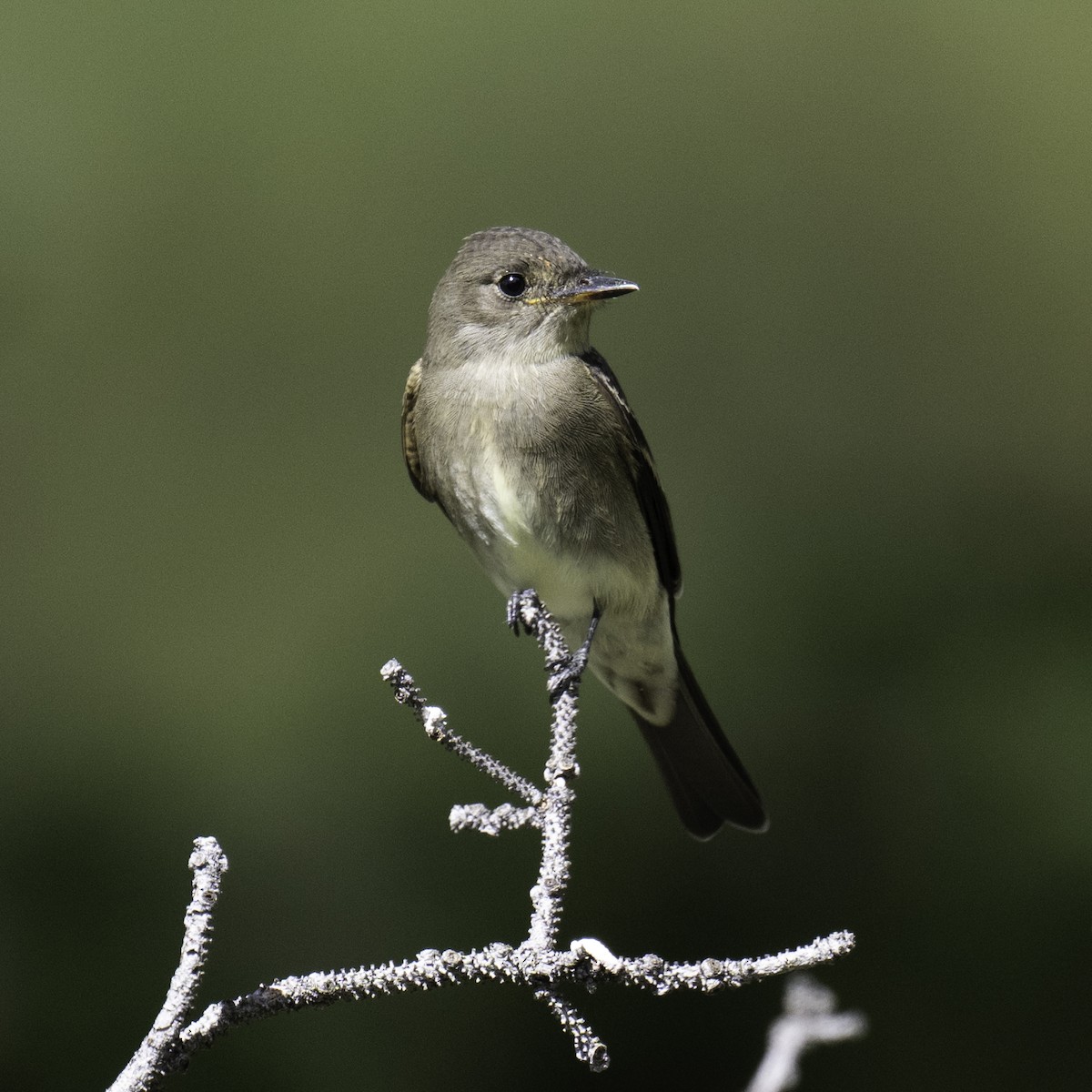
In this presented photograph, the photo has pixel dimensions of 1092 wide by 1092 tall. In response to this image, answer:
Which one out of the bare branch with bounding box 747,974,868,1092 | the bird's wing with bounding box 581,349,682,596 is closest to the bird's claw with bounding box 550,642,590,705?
the bird's wing with bounding box 581,349,682,596

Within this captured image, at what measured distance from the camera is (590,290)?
3.25 metres

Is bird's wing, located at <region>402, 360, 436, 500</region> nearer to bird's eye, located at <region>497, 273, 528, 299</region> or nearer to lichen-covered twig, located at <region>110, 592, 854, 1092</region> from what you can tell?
bird's eye, located at <region>497, 273, 528, 299</region>

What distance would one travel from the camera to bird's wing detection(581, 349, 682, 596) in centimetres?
339

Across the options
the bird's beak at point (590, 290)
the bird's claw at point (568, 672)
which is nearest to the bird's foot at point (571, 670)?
the bird's claw at point (568, 672)

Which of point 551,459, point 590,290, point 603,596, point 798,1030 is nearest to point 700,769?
point 603,596

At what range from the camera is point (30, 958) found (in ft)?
11.4

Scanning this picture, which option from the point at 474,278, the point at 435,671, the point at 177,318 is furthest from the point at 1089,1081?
the point at 177,318

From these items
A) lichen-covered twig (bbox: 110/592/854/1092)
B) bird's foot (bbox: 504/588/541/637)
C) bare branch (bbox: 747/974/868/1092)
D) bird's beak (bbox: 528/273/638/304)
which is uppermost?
bird's beak (bbox: 528/273/638/304)

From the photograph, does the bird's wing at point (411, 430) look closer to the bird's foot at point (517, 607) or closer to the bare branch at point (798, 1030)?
the bird's foot at point (517, 607)

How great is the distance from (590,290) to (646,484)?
478 millimetres

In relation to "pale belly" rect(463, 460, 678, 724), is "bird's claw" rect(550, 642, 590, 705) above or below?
below

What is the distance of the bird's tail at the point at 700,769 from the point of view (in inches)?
139

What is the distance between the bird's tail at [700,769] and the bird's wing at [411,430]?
0.71 metres

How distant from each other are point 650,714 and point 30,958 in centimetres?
147
